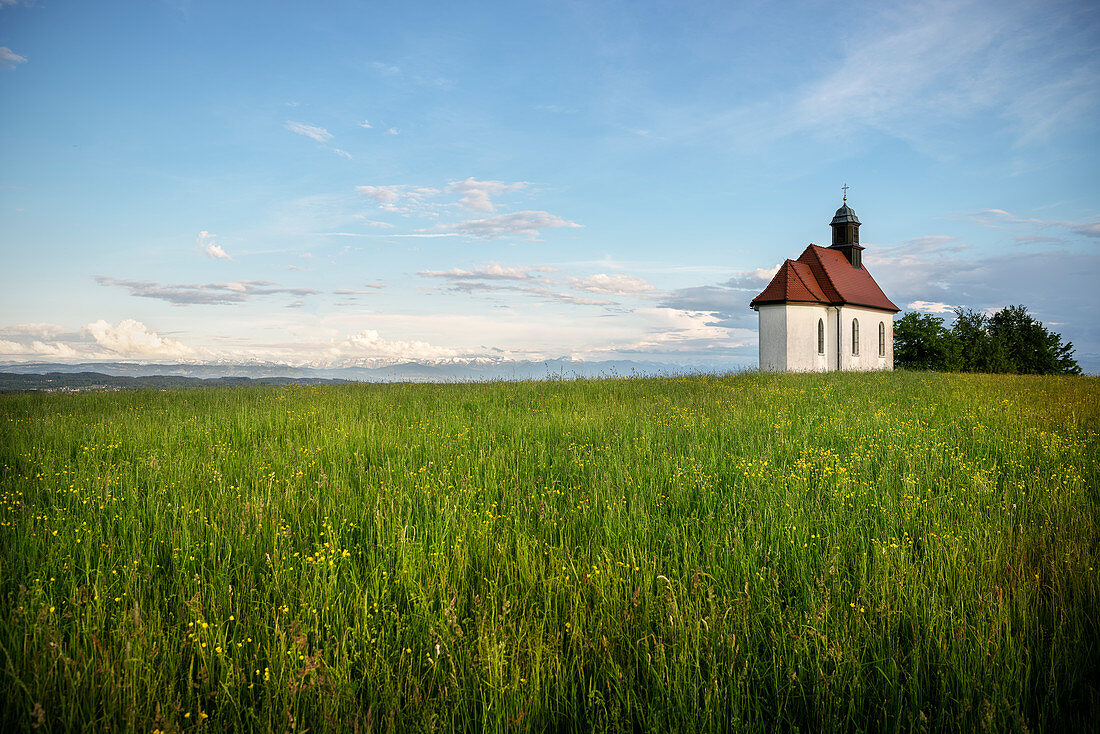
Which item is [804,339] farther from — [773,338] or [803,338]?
[773,338]

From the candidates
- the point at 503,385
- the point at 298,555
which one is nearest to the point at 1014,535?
the point at 298,555

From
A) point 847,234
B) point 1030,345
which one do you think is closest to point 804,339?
point 847,234

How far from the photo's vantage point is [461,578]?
3.78 m

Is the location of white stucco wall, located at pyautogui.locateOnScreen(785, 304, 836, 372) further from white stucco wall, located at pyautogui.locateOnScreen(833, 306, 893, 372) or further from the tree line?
the tree line

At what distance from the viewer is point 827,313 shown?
3731 cm

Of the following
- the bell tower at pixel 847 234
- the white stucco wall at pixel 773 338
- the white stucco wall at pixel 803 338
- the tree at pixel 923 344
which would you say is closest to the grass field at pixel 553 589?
the white stucco wall at pixel 773 338

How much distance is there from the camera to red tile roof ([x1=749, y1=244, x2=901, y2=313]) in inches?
1389

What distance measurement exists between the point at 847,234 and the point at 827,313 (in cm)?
1005

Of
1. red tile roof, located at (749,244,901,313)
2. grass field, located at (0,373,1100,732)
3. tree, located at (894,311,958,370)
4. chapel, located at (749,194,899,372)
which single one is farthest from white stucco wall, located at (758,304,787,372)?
grass field, located at (0,373,1100,732)

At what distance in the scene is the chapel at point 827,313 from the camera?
34.9 meters

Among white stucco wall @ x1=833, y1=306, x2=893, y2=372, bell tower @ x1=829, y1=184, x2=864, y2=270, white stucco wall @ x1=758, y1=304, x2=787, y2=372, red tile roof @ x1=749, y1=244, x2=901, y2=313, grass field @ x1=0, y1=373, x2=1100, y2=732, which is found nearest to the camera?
grass field @ x1=0, y1=373, x2=1100, y2=732

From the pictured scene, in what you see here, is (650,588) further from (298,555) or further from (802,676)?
(298,555)

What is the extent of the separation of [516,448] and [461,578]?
397 cm

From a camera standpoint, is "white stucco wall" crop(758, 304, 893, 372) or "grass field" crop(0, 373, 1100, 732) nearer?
"grass field" crop(0, 373, 1100, 732)
